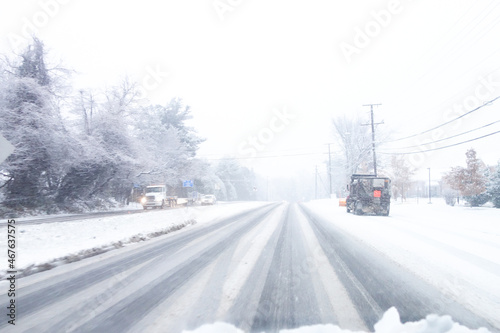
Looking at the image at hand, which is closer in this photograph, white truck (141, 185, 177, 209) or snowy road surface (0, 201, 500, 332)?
snowy road surface (0, 201, 500, 332)

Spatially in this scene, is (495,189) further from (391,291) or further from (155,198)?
(155,198)

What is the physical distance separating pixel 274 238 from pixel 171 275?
4.87 meters

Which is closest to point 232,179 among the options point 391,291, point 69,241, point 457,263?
point 69,241

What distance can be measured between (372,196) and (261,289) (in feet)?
57.4

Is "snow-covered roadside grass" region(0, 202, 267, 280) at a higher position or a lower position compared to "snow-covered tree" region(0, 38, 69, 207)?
lower

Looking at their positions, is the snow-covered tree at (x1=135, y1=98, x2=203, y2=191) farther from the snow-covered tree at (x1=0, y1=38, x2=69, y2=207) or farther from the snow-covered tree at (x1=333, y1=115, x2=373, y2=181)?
the snow-covered tree at (x1=333, y1=115, x2=373, y2=181)

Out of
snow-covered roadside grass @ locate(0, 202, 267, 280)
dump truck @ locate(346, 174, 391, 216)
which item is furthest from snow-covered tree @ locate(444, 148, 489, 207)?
snow-covered roadside grass @ locate(0, 202, 267, 280)

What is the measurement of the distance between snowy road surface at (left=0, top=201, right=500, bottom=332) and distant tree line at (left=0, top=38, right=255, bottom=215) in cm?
2079

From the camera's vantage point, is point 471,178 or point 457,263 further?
point 471,178

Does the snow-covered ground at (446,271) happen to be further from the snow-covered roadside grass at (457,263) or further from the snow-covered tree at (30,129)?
the snow-covered tree at (30,129)

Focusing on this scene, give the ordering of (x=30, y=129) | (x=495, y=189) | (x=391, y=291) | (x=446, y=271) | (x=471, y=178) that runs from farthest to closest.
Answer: (x=495, y=189) < (x=471, y=178) < (x=30, y=129) < (x=446, y=271) < (x=391, y=291)

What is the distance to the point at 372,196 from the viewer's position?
1969 cm

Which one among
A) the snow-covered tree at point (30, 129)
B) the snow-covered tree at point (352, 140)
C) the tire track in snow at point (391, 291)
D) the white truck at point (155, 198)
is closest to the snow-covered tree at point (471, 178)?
the snow-covered tree at point (352, 140)

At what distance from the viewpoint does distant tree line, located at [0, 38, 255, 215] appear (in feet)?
72.8
